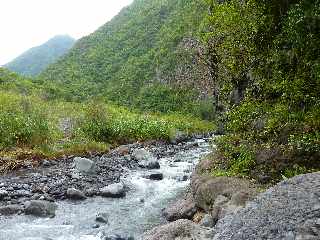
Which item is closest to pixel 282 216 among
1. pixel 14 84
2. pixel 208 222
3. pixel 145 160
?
pixel 208 222

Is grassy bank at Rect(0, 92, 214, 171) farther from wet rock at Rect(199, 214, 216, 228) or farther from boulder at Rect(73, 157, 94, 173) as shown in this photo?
wet rock at Rect(199, 214, 216, 228)

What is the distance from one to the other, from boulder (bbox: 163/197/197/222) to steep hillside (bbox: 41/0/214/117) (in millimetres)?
54040

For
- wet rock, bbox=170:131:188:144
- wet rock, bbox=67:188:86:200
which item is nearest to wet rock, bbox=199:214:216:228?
wet rock, bbox=67:188:86:200

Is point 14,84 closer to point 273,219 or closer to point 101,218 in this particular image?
point 101,218

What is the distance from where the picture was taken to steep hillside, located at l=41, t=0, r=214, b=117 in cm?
7794

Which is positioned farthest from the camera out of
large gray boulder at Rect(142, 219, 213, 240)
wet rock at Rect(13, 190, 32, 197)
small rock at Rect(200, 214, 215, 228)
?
wet rock at Rect(13, 190, 32, 197)

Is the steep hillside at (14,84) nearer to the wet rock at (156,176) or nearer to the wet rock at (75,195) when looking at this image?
the wet rock at (156,176)

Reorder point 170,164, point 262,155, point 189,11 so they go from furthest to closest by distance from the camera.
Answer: point 189,11
point 170,164
point 262,155

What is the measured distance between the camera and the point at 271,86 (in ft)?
45.3

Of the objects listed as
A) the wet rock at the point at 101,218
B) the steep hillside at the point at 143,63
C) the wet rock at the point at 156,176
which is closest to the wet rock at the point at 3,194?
the wet rock at the point at 101,218

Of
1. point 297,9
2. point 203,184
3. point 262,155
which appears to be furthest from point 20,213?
point 297,9

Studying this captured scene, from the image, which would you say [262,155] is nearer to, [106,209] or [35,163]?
[106,209]

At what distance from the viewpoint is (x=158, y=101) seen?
77625mm

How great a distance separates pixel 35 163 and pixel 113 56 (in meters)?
83.9
